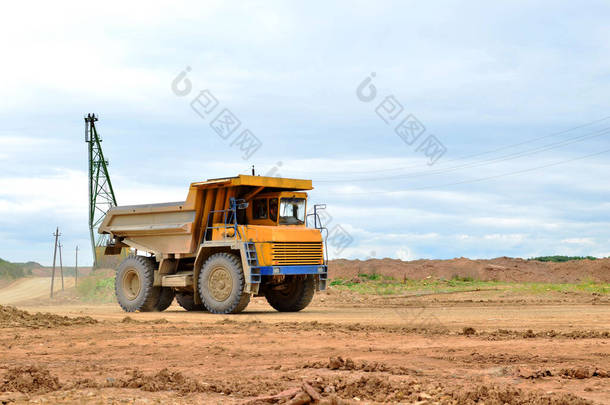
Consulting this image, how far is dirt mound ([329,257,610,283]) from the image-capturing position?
4253 cm

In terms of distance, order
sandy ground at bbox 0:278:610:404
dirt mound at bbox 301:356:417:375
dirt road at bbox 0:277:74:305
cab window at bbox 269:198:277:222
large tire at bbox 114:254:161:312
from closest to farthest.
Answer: sandy ground at bbox 0:278:610:404 → dirt mound at bbox 301:356:417:375 → cab window at bbox 269:198:277:222 → large tire at bbox 114:254:161:312 → dirt road at bbox 0:277:74:305

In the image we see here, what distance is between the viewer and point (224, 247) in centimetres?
2033

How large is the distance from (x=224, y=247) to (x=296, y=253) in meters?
2.02

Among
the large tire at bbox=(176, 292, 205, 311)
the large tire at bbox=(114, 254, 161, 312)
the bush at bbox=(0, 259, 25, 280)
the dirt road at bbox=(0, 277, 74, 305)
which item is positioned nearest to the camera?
the large tire at bbox=(114, 254, 161, 312)

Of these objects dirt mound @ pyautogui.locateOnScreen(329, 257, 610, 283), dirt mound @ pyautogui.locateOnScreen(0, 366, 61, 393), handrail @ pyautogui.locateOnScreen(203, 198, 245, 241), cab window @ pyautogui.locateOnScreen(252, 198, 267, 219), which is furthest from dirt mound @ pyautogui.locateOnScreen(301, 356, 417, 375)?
dirt mound @ pyautogui.locateOnScreen(329, 257, 610, 283)

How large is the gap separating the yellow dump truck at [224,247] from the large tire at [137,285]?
0.03 m

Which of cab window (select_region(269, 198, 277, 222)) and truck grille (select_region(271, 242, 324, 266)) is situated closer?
truck grille (select_region(271, 242, 324, 266))

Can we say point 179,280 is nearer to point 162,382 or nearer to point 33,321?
point 33,321

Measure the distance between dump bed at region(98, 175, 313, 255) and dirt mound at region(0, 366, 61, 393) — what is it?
1091cm

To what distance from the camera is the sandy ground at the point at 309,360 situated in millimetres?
8141

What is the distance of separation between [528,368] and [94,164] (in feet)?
142

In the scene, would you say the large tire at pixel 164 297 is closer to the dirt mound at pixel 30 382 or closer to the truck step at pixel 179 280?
the truck step at pixel 179 280

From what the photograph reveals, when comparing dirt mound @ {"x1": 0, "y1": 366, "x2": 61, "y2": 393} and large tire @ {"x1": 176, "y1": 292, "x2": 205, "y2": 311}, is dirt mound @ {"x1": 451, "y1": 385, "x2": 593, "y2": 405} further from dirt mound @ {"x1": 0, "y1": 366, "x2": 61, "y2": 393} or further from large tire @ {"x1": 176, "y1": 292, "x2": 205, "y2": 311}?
large tire @ {"x1": 176, "y1": 292, "x2": 205, "y2": 311}

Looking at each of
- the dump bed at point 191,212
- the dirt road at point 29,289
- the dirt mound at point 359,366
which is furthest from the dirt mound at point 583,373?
the dirt road at point 29,289
